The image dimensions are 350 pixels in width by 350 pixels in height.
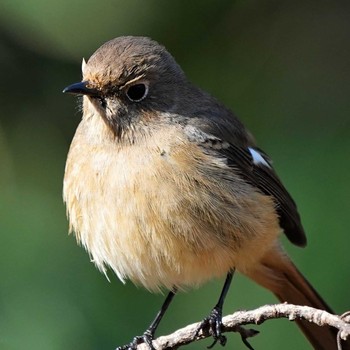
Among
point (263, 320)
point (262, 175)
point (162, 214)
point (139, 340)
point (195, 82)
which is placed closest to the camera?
point (263, 320)

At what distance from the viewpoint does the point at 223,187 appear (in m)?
4.45

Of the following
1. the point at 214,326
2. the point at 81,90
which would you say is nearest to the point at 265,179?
the point at 214,326

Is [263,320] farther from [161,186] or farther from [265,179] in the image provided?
[265,179]

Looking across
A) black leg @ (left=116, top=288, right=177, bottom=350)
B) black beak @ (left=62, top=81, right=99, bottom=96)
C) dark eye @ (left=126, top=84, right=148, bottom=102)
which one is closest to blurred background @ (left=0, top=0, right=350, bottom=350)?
black leg @ (left=116, top=288, right=177, bottom=350)

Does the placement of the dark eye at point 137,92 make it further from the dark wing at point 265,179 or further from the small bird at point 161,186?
the dark wing at point 265,179

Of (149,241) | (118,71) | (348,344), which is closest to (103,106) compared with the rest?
(118,71)

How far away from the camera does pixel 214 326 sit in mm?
4215

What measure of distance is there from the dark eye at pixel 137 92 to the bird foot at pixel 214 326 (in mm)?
926

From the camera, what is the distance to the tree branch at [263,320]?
3.21 m

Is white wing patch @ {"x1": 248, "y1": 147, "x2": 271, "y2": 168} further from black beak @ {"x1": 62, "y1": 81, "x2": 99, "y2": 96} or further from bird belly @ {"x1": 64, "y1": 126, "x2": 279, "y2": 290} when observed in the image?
black beak @ {"x1": 62, "y1": 81, "x2": 99, "y2": 96}

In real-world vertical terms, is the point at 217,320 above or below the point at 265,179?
below

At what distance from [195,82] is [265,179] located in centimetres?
55

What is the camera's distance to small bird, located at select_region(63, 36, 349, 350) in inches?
167

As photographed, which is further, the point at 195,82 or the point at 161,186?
the point at 195,82
